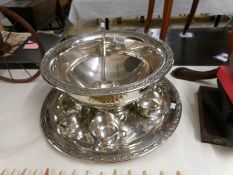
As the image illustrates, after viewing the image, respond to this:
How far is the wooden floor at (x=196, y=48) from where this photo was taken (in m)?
0.87

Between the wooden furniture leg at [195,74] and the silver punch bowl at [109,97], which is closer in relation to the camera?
the silver punch bowl at [109,97]

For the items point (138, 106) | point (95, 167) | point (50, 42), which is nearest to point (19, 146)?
point (95, 167)

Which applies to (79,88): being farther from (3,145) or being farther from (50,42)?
(50,42)

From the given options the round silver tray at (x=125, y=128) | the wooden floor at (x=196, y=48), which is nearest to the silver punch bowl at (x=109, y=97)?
the round silver tray at (x=125, y=128)

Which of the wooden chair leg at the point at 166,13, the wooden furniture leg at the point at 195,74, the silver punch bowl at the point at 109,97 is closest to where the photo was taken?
the silver punch bowl at the point at 109,97

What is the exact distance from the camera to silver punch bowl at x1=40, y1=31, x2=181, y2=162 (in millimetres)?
490

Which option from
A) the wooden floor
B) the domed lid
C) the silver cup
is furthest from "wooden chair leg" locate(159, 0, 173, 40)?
the silver cup

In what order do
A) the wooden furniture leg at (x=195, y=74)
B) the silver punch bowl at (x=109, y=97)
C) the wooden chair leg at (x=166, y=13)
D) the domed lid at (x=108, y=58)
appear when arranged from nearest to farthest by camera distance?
the silver punch bowl at (x=109, y=97) < the domed lid at (x=108, y=58) < the wooden furniture leg at (x=195, y=74) < the wooden chair leg at (x=166, y=13)

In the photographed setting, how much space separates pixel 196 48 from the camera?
3.16ft

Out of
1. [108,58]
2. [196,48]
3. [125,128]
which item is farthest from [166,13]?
[125,128]

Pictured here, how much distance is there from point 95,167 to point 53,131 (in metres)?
0.14

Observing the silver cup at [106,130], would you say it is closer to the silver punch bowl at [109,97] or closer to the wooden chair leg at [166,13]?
the silver punch bowl at [109,97]

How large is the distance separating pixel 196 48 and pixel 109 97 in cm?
63

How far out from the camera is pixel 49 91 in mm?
732
